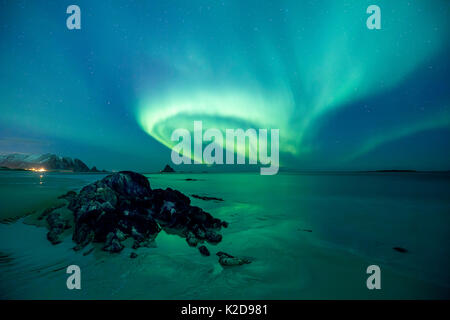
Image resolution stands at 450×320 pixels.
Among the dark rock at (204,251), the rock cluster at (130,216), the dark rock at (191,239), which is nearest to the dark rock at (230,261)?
the dark rock at (204,251)

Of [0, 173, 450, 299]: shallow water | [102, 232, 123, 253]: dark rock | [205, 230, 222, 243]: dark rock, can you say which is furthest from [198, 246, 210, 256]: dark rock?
[102, 232, 123, 253]: dark rock

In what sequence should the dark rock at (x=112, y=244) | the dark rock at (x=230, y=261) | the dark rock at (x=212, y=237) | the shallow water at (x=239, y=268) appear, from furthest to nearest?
the dark rock at (x=212, y=237), the dark rock at (x=112, y=244), the dark rock at (x=230, y=261), the shallow water at (x=239, y=268)

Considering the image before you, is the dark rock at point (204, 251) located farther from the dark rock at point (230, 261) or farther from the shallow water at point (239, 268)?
the dark rock at point (230, 261)

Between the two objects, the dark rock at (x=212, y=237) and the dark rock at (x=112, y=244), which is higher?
the dark rock at (x=112, y=244)

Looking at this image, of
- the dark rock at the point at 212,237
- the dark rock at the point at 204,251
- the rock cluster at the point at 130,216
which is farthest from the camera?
the dark rock at the point at 212,237

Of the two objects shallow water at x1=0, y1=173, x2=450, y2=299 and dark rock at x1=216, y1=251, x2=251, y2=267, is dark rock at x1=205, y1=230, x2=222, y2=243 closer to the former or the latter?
shallow water at x1=0, y1=173, x2=450, y2=299

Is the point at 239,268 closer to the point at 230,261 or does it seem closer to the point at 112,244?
the point at 230,261

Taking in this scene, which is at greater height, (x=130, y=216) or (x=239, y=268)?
(x=130, y=216)

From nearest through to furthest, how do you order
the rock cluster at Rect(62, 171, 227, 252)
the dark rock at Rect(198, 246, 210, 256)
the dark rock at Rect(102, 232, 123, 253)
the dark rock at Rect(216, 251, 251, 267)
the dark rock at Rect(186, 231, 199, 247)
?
the dark rock at Rect(216, 251, 251, 267), the dark rock at Rect(102, 232, 123, 253), the dark rock at Rect(198, 246, 210, 256), the rock cluster at Rect(62, 171, 227, 252), the dark rock at Rect(186, 231, 199, 247)

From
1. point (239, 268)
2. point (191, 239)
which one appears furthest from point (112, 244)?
point (239, 268)

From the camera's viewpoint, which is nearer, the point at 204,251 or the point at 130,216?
the point at 204,251

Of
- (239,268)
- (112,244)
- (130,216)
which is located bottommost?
(239,268)
